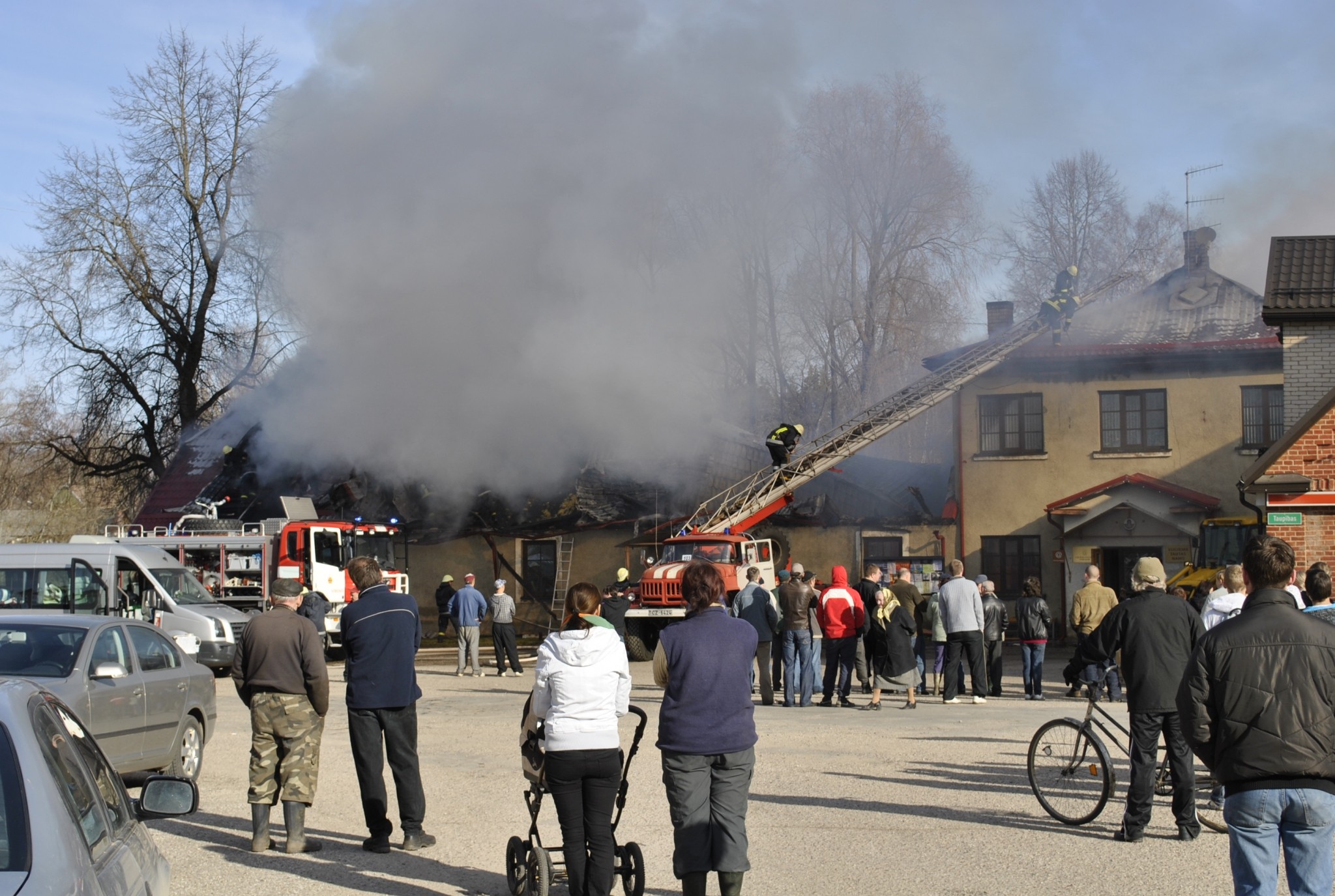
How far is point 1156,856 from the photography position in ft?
22.1

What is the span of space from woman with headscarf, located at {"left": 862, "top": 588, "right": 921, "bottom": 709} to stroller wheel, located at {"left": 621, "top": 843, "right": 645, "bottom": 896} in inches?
342

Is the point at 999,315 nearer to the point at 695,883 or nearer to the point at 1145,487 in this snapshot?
the point at 1145,487

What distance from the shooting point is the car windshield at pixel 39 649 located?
309 inches

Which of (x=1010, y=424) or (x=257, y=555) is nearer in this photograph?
(x=257, y=555)

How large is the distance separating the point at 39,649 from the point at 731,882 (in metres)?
5.11

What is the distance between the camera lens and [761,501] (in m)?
24.3

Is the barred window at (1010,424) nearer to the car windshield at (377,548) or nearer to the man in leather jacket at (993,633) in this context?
the man in leather jacket at (993,633)

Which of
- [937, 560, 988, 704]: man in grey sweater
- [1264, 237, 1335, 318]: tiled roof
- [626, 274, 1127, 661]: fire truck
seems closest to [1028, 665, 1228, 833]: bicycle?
[937, 560, 988, 704]: man in grey sweater

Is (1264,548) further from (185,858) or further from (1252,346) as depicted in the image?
(1252,346)

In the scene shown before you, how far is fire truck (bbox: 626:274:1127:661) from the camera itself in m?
21.4

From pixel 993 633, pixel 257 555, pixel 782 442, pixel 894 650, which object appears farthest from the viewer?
pixel 782 442

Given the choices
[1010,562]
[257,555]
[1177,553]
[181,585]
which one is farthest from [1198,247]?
[181,585]

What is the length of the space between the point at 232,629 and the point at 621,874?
14577 millimetres

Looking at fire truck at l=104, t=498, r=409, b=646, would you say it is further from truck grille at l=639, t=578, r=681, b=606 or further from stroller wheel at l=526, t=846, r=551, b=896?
stroller wheel at l=526, t=846, r=551, b=896
